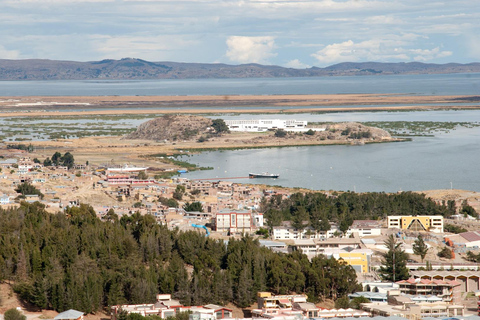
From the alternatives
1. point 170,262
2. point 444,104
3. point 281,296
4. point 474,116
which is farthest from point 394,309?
point 444,104

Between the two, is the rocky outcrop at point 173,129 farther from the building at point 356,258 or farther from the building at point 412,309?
the building at point 412,309

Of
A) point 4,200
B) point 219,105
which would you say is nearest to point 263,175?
point 4,200

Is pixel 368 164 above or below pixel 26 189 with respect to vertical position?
below

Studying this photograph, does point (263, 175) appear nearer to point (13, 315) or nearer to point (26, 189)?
point (26, 189)

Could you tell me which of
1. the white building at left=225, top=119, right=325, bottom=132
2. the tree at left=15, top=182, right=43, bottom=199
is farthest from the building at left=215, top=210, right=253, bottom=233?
the white building at left=225, top=119, right=325, bottom=132

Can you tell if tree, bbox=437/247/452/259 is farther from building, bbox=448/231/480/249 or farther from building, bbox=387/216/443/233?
building, bbox=387/216/443/233
